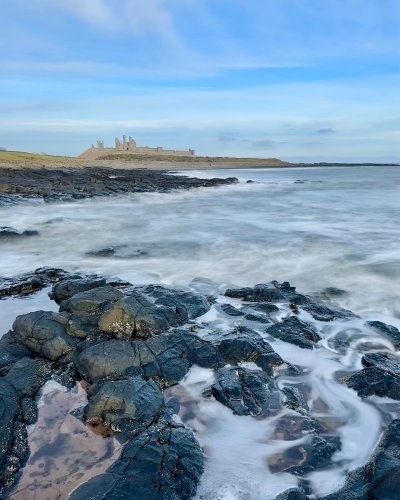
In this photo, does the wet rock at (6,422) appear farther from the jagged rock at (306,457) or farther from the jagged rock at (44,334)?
the jagged rock at (306,457)

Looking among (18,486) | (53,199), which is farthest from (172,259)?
(53,199)

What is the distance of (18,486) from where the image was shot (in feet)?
11.8

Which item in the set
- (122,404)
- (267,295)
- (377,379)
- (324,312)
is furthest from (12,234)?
(377,379)

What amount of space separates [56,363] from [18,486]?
204 centimetres

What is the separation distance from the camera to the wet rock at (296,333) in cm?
641

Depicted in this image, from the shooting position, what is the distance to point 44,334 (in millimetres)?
5867

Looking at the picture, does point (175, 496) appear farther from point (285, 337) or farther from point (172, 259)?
point (172, 259)

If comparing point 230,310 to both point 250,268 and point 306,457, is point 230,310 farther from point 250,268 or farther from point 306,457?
point 250,268

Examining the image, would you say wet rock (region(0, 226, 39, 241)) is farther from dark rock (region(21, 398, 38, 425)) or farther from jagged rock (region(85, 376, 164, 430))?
jagged rock (region(85, 376, 164, 430))

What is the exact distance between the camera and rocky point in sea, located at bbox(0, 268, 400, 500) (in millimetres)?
3580

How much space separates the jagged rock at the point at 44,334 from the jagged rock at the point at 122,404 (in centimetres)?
132

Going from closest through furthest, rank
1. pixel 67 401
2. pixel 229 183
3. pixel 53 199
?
pixel 67 401, pixel 53 199, pixel 229 183

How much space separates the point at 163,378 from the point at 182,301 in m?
2.61

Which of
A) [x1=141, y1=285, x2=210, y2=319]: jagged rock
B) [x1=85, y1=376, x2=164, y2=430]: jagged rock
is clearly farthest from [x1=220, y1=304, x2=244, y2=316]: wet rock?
[x1=85, y1=376, x2=164, y2=430]: jagged rock
